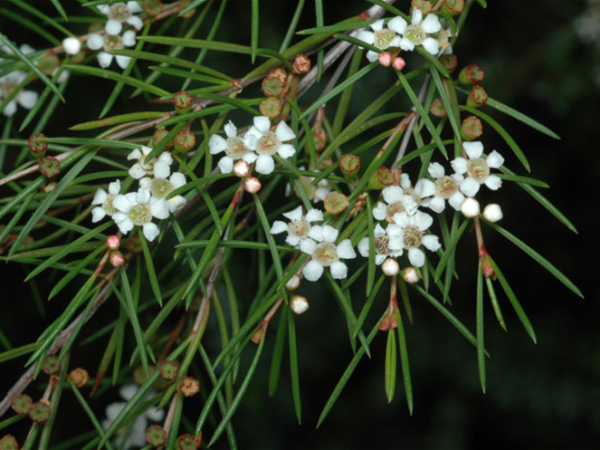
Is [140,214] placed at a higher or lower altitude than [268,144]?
lower

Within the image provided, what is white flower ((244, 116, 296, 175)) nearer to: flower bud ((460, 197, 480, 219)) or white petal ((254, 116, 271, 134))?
white petal ((254, 116, 271, 134))

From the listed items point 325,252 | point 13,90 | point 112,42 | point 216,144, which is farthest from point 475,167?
point 13,90

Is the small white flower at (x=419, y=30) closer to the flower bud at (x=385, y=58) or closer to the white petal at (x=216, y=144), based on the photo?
the flower bud at (x=385, y=58)

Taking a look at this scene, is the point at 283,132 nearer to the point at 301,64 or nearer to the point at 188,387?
the point at 301,64

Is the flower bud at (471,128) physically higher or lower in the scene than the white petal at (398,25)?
lower

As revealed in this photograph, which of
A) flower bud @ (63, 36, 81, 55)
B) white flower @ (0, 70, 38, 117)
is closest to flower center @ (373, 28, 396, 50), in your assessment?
flower bud @ (63, 36, 81, 55)

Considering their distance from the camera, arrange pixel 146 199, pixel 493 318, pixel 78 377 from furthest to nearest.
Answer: pixel 493 318 → pixel 78 377 → pixel 146 199

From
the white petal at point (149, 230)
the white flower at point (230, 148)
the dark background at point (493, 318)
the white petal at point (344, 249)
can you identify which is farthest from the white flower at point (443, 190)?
the dark background at point (493, 318)
